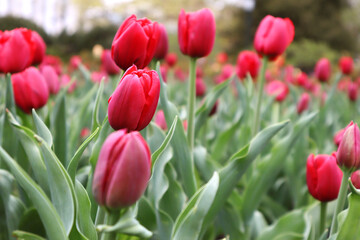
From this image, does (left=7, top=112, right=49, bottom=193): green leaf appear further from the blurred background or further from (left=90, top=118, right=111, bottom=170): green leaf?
the blurred background

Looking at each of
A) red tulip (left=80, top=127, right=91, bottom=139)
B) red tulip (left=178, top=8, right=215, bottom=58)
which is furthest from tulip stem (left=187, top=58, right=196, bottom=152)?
red tulip (left=80, top=127, right=91, bottom=139)

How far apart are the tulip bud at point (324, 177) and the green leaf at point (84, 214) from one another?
0.44m

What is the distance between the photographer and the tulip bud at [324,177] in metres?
0.80

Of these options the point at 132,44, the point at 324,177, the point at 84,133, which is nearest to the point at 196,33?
the point at 132,44

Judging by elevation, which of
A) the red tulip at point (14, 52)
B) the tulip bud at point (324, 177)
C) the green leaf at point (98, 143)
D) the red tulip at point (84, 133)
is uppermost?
the red tulip at point (14, 52)

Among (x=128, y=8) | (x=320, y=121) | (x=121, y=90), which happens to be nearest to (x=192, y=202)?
(x=121, y=90)

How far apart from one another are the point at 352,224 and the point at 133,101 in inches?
15.9

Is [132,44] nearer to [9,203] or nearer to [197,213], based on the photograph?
[197,213]

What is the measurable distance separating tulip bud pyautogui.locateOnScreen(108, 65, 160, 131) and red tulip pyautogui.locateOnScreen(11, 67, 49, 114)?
45cm

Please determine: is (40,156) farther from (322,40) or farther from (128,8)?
(128,8)

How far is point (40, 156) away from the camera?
2.24 ft

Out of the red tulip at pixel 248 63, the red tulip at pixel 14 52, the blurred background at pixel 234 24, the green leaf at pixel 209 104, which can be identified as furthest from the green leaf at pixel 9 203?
the blurred background at pixel 234 24

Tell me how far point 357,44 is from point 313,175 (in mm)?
16333

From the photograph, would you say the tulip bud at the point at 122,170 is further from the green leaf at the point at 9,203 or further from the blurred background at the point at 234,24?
the blurred background at the point at 234,24
